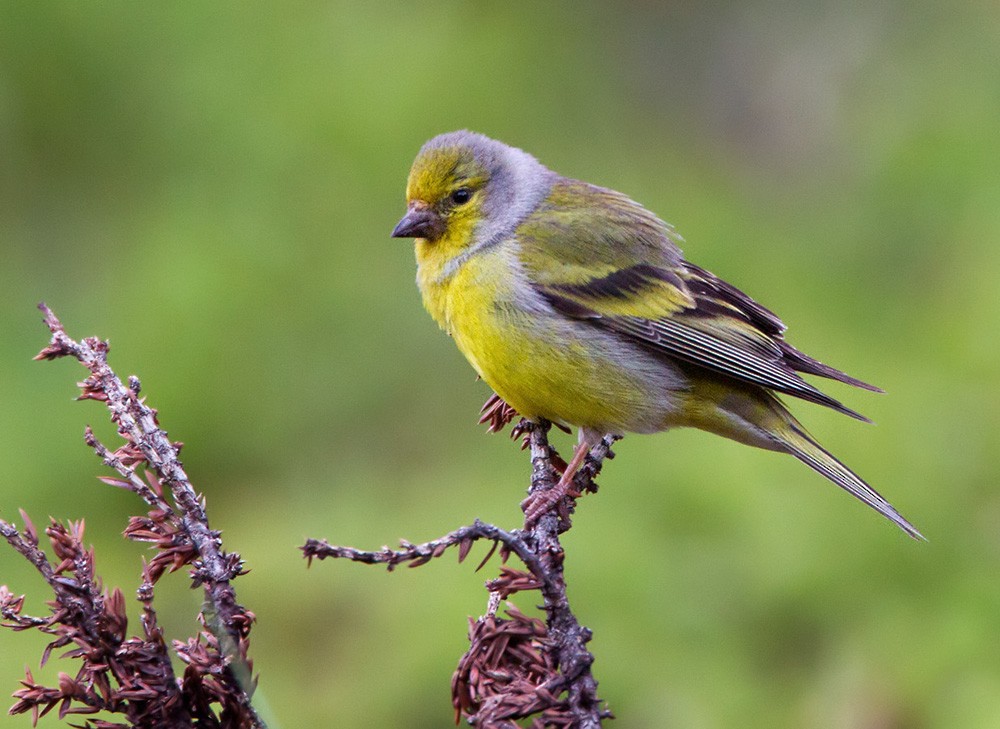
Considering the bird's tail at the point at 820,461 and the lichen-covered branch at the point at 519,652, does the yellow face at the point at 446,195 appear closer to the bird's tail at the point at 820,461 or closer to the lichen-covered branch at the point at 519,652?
the bird's tail at the point at 820,461

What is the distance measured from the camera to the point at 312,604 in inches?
217

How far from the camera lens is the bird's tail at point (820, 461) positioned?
4.05 metres

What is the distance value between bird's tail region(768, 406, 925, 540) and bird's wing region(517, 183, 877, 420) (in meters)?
0.18

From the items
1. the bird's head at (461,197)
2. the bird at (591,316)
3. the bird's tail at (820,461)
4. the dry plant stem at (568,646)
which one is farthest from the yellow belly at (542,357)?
the dry plant stem at (568,646)

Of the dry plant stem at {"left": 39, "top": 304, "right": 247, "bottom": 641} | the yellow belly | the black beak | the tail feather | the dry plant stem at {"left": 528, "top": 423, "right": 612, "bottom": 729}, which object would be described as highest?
the black beak

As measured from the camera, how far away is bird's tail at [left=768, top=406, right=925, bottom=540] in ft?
13.3

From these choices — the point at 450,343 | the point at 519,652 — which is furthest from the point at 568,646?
the point at 450,343

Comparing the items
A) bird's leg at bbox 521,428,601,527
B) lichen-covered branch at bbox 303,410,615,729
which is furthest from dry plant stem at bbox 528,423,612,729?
bird's leg at bbox 521,428,601,527

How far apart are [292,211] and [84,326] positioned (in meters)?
1.30

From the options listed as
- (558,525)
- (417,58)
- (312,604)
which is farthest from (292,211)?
(558,525)

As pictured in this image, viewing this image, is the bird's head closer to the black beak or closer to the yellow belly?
the black beak

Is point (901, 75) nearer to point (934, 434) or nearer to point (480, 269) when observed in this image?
point (934, 434)

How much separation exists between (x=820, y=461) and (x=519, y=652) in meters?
1.94

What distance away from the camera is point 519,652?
2.54 meters
